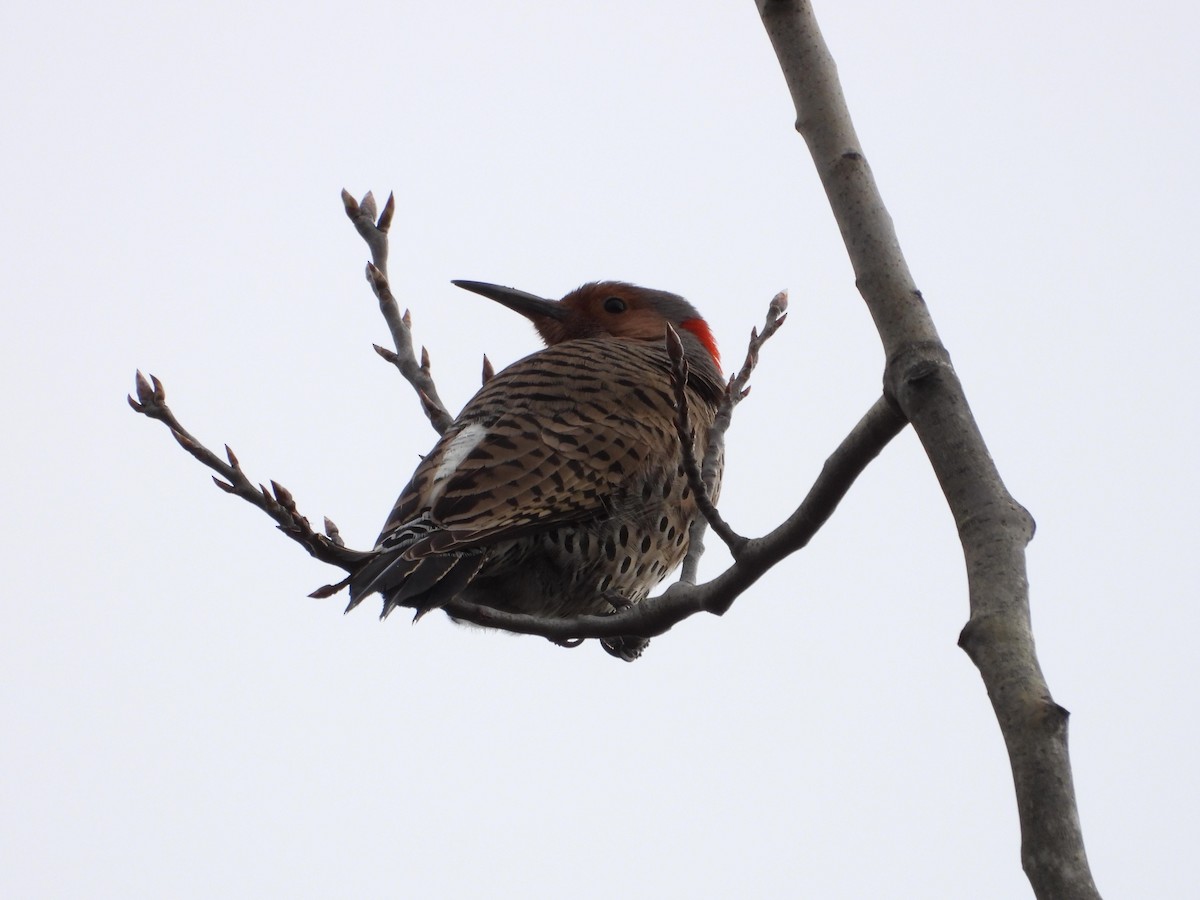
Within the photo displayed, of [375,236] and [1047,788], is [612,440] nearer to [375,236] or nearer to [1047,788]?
[375,236]

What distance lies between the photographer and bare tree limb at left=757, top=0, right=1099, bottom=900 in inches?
71.9

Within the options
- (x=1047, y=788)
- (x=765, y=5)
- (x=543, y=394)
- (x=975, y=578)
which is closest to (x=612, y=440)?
(x=543, y=394)

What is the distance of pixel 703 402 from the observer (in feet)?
18.4

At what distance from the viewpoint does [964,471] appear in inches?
87.4

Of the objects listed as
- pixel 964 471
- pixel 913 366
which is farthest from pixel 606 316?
pixel 964 471

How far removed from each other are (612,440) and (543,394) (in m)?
0.43

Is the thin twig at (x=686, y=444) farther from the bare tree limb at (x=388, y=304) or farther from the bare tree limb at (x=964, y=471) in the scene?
the bare tree limb at (x=388, y=304)

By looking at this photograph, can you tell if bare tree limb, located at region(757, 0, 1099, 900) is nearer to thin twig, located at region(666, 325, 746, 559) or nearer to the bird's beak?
thin twig, located at region(666, 325, 746, 559)

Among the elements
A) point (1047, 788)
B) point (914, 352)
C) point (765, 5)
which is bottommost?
point (1047, 788)

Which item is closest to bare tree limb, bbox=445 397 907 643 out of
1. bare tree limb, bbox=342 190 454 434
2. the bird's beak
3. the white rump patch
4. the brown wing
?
the brown wing

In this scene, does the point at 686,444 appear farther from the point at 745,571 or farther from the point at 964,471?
the point at 964,471

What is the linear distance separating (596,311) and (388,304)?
2025mm

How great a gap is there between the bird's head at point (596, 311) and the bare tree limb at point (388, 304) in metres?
1.53

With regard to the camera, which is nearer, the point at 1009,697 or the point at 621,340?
the point at 1009,697
